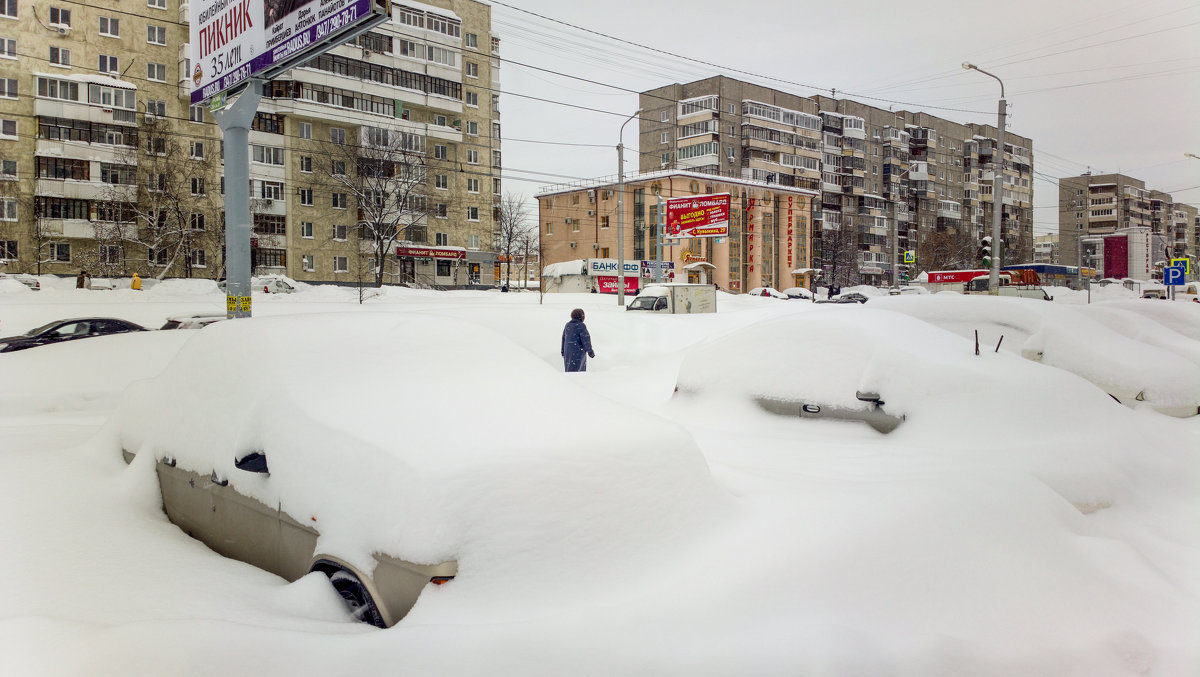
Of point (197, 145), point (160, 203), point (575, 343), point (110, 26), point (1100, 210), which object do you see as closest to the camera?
point (575, 343)

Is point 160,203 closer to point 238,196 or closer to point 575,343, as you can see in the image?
point 238,196

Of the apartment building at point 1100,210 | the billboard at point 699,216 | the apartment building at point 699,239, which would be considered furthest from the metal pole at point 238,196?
the apartment building at point 1100,210

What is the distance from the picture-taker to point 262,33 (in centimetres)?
1062

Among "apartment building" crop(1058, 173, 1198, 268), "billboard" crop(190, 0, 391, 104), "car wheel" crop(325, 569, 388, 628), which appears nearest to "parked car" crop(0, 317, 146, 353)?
"billboard" crop(190, 0, 391, 104)

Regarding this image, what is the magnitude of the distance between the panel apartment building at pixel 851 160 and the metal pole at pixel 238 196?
49253mm

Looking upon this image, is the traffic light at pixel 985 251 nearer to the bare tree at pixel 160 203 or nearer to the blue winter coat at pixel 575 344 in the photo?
the blue winter coat at pixel 575 344

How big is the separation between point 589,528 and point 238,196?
10.3 metres

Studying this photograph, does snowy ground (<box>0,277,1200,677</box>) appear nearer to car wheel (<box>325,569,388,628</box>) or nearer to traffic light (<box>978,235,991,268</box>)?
car wheel (<box>325,569,388,628</box>)

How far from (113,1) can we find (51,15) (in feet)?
10.9

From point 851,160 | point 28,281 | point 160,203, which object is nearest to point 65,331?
point 28,281

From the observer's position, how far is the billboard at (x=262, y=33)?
9.66m

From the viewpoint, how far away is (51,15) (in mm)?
37562

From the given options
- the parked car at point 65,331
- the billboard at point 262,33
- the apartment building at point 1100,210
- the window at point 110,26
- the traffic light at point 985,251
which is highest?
the window at point 110,26

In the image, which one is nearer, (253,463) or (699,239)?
(253,463)
